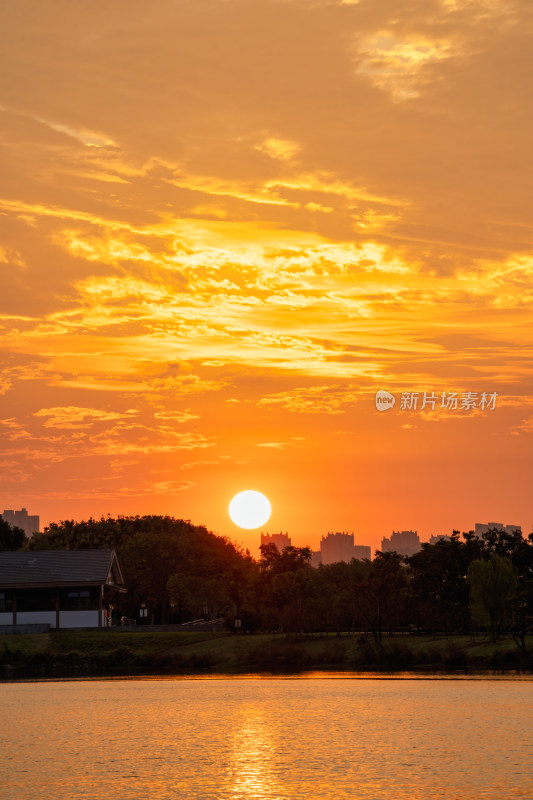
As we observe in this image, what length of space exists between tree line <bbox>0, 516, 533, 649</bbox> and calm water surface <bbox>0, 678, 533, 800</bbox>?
2210cm

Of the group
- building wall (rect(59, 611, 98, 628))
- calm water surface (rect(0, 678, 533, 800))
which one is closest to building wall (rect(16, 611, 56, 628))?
building wall (rect(59, 611, 98, 628))

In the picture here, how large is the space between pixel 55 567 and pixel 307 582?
89.2 feet

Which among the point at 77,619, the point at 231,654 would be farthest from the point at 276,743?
the point at 77,619

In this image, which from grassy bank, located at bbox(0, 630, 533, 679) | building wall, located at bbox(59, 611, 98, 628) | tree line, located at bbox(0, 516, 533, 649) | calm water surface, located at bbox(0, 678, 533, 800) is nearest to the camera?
calm water surface, located at bbox(0, 678, 533, 800)

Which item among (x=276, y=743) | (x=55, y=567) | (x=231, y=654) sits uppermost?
(x=55, y=567)

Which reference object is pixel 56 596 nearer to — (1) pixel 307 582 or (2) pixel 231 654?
(2) pixel 231 654

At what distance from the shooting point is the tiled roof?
94.9 metres

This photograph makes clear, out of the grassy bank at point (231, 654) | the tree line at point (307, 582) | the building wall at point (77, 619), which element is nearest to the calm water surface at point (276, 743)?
the grassy bank at point (231, 654)

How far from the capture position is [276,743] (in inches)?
1299

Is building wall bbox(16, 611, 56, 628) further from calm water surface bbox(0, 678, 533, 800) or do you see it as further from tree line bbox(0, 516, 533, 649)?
calm water surface bbox(0, 678, 533, 800)

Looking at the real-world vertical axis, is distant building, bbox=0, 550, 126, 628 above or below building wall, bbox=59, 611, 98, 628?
above

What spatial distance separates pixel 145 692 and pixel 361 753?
26.3 meters

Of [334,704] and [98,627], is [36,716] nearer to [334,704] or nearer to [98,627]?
[334,704]

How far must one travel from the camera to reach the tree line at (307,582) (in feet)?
250
